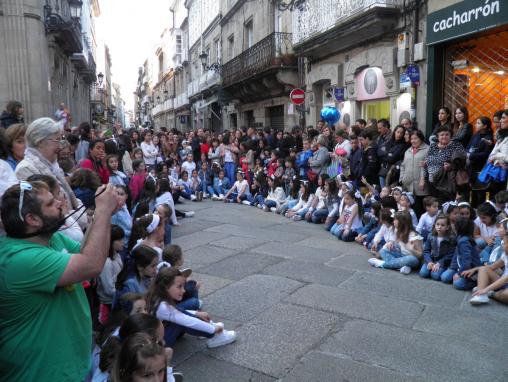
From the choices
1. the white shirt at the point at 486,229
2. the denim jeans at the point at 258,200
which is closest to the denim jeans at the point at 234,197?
the denim jeans at the point at 258,200

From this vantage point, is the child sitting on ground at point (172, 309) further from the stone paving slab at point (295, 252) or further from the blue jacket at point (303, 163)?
the blue jacket at point (303, 163)

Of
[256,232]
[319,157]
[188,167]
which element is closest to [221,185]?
[188,167]

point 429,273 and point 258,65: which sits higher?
point 258,65

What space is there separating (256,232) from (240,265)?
2.21m

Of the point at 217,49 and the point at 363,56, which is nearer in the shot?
the point at 363,56

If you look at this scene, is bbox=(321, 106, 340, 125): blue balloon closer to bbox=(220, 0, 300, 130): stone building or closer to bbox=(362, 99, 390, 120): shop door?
bbox=(362, 99, 390, 120): shop door

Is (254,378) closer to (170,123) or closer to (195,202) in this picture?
(195,202)

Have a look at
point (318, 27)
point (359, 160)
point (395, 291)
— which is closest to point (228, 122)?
point (318, 27)

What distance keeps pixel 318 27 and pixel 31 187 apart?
12115 mm

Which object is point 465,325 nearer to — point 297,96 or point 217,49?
point 297,96

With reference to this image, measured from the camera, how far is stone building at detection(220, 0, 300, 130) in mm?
16094

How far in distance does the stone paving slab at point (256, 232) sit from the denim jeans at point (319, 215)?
1.06 meters

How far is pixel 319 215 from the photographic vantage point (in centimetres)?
926

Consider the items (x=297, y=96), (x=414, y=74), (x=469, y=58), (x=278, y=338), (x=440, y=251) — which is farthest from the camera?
(x=297, y=96)
